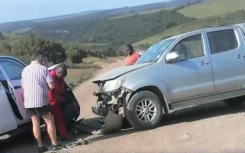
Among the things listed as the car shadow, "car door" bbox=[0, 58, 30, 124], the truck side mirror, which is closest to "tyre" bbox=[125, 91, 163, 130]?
the car shadow

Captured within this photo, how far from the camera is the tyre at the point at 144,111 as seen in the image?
9.39 metres

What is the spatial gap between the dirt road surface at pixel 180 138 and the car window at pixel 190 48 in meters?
1.30

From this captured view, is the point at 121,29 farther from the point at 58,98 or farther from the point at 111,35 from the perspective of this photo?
the point at 58,98

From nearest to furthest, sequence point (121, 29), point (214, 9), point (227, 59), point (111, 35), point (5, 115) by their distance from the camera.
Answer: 1. point (5, 115)
2. point (227, 59)
3. point (214, 9)
4. point (111, 35)
5. point (121, 29)

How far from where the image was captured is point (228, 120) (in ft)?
30.7

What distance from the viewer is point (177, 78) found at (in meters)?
9.70

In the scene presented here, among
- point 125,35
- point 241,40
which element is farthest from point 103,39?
point 241,40

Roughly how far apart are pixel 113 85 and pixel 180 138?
6.12 ft

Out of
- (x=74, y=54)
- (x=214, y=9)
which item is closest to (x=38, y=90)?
(x=74, y=54)

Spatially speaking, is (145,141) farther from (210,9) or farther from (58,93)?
(210,9)

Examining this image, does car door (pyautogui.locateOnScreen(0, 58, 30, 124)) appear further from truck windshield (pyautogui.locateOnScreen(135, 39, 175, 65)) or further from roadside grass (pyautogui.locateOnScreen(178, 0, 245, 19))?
roadside grass (pyautogui.locateOnScreen(178, 0, 245, 19))

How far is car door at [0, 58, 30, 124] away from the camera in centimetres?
927

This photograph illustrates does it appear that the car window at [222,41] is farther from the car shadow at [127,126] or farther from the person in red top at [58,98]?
the person in red top at [58,98]

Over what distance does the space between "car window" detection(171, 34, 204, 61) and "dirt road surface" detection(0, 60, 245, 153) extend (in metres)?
1.30
